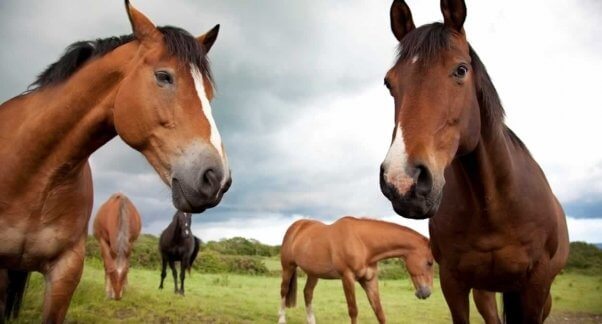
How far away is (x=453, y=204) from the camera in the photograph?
3.60 meters

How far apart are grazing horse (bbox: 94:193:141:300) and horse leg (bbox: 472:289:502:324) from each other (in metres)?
5.81

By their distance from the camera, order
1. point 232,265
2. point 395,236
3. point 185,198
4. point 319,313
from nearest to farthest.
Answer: point 185,198 → point 395,236 → point 319,313 → point 232,265

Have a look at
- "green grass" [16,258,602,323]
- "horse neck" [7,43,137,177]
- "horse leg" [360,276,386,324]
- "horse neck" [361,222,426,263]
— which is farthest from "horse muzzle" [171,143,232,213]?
"horse neck" [361,222,426,263]

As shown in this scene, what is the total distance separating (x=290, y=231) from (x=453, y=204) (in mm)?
9572

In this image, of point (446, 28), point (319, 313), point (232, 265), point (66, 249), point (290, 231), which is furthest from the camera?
point (232, 265)

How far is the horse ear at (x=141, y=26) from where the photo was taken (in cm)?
316

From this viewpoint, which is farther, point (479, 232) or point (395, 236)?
point (395, 236)

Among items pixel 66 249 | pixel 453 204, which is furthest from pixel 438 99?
pixel 66 249

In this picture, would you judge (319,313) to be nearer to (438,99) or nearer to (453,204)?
(453,204)

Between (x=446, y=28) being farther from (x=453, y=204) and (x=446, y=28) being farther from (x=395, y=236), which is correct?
(x=395, y=236)

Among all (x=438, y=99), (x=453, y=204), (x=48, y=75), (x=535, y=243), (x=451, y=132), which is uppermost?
(x=48, y=75)

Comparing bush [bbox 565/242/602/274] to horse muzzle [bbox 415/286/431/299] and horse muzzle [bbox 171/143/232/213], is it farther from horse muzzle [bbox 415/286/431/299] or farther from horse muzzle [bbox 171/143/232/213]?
horse muzzle [bbox 171/143/232/213]

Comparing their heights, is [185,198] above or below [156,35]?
below

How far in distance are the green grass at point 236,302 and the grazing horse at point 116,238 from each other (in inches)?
9.7
